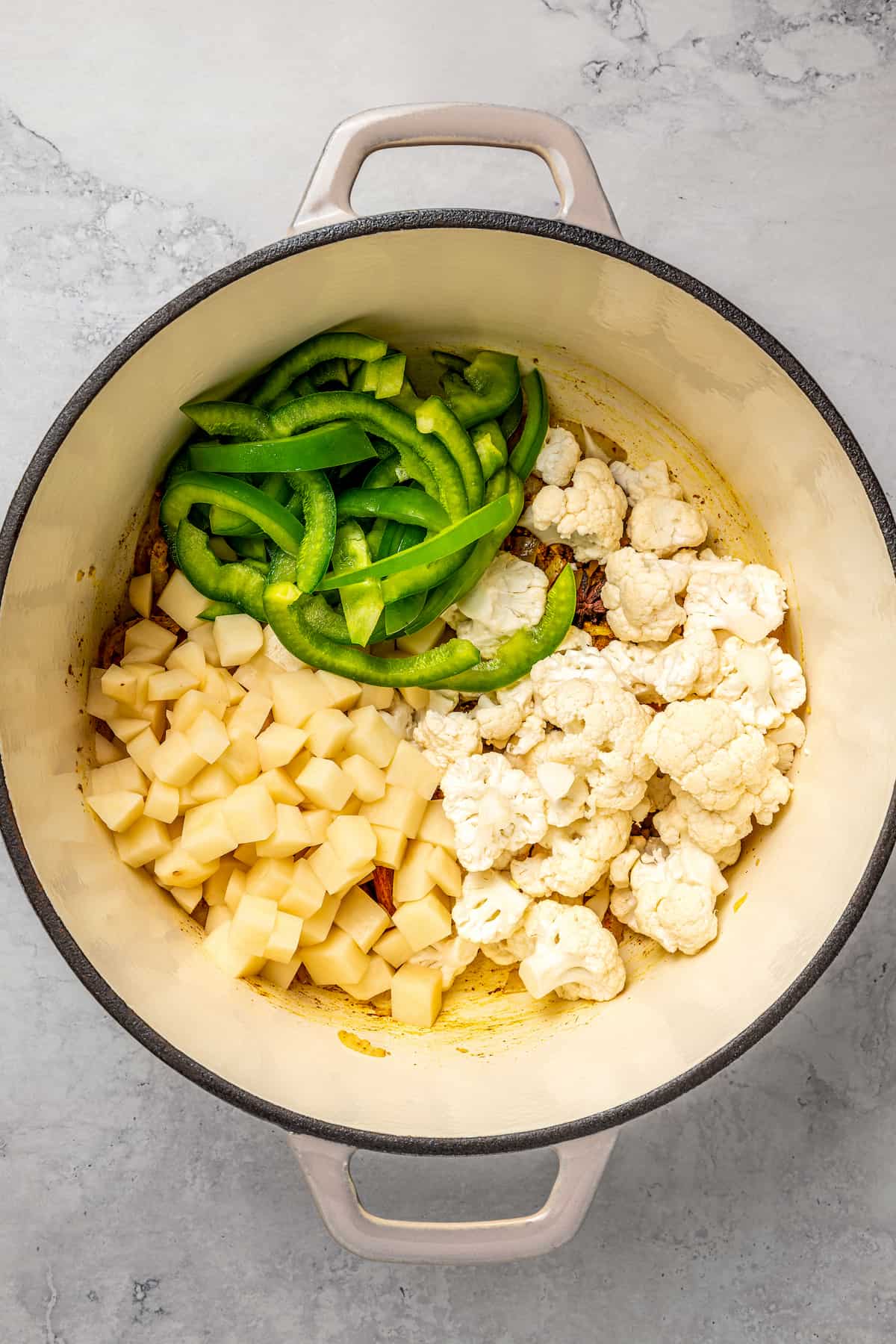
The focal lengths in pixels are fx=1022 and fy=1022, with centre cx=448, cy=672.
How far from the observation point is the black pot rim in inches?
51.8

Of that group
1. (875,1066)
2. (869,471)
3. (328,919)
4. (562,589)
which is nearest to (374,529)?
(562,589)

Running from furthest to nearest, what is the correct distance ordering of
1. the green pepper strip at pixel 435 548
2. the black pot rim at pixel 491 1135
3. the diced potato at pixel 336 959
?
1. the diced potato at pixel 336 959
2. the green pepper strip at pixel 435 548
3. the black pot rim at pixel 491 1135

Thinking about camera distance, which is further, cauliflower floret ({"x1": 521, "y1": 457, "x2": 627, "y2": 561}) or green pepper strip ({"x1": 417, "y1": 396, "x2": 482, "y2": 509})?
cauliflower floret ({"x1": 521, "y1": 457, "x2": 627, "y2": 561})

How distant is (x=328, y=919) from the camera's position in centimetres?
165

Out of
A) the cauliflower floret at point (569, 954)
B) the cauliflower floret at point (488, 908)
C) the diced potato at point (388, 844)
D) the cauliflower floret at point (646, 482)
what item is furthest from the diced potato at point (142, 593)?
the cauliflower floret at point (646, 482)

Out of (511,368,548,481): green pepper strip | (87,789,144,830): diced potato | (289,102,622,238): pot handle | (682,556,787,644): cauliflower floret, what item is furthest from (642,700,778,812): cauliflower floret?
(87,789,144,830): diced potato

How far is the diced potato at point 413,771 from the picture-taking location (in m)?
1.66

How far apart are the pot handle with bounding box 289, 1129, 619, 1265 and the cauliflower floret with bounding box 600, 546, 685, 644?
29.8 inches

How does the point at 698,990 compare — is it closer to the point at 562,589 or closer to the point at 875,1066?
the point at 875,1066

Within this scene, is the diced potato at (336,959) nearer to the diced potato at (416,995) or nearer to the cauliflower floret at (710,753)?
the diced potato at (416,995)

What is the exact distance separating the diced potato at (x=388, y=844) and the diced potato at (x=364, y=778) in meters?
0.05

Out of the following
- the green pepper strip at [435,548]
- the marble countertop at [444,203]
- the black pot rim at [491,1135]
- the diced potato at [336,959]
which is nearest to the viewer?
the black pot rim at [491,1135]

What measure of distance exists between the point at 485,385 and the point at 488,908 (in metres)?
0.86

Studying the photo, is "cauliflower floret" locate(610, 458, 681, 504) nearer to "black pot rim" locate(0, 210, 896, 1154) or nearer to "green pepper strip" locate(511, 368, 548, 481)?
"green pepper strip" locate(511, 368, 548, 481)
